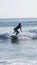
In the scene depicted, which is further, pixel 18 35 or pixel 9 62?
pixel 18 35

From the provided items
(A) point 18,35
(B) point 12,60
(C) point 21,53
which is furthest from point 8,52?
(A) point 18,35

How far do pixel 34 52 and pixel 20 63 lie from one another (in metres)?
1.56

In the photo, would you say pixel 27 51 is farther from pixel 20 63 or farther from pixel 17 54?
pixel 20 63

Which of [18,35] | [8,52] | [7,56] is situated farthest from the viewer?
[18,35]

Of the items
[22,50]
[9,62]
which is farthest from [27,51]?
[9,62]

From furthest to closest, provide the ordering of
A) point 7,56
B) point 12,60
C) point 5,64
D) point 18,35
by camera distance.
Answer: point 18,35 < point 7,56 < point 12,60 < point 5,64

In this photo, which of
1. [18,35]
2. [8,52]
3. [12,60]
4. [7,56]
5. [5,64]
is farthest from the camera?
[18,35]

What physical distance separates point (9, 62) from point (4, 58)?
1.75 feet

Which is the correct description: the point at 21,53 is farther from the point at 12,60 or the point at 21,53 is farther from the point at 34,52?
the point at 12,60

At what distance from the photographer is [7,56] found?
25.8ft

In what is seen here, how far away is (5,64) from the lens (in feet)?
22.3

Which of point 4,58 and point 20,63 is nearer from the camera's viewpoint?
point 20,63

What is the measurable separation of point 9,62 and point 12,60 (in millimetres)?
275

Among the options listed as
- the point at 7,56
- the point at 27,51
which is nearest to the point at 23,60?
the point at 7,56
